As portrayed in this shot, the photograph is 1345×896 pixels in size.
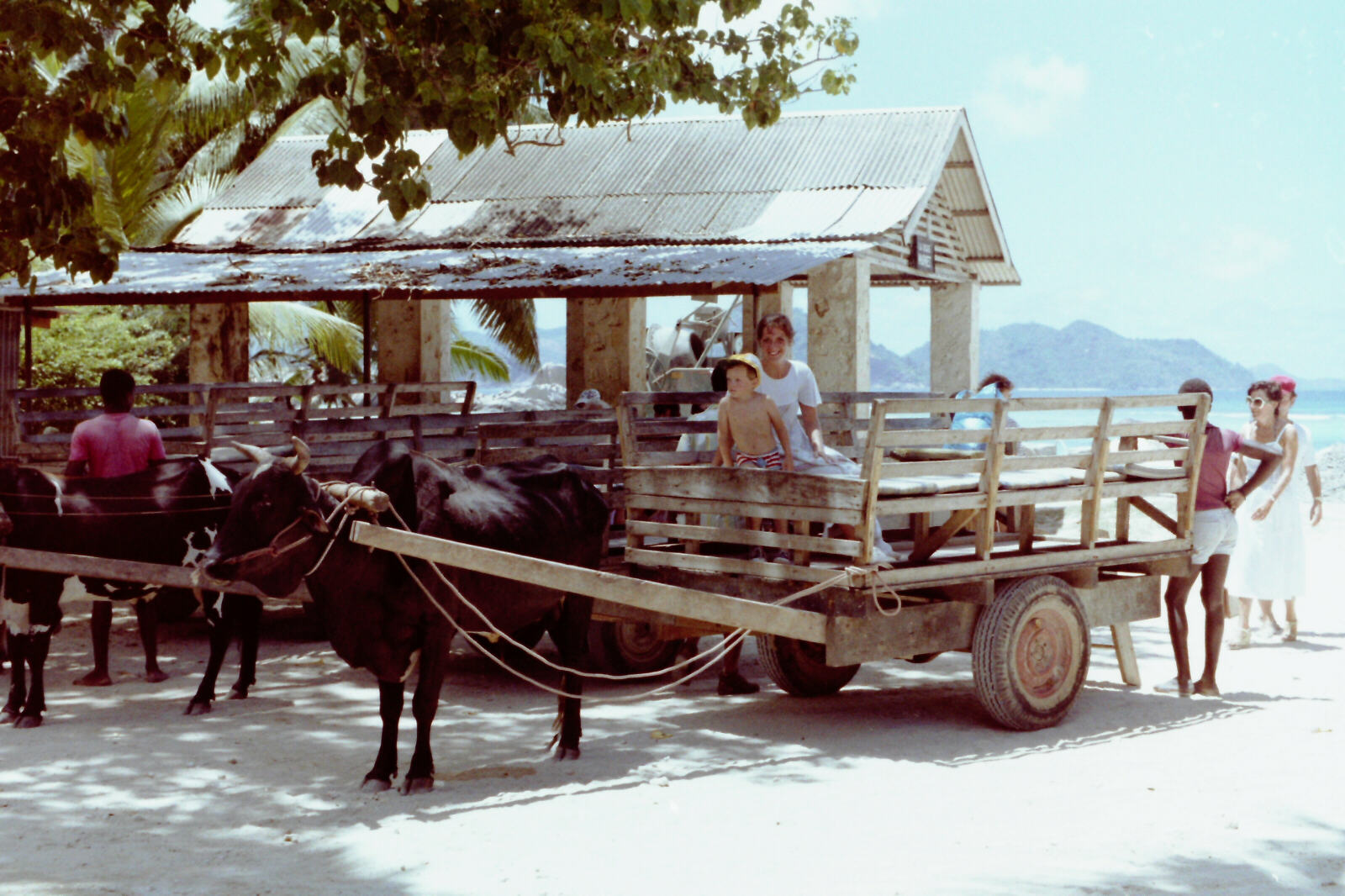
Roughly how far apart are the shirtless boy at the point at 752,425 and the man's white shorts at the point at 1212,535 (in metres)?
2.70

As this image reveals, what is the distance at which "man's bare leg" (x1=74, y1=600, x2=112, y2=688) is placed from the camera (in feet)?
29.6

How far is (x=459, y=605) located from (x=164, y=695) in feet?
10.4

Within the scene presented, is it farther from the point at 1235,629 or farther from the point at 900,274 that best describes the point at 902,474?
the point at 900,274

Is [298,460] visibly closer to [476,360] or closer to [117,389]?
[117,389]

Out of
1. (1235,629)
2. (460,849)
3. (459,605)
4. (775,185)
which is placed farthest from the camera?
(775,185)

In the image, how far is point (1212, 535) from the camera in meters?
8.36

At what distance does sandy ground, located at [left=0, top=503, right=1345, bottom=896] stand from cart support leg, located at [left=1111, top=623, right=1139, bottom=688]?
19 centimetres

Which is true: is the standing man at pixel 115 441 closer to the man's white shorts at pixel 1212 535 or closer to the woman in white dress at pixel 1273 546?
the man's white shorts at pixel 1212 535

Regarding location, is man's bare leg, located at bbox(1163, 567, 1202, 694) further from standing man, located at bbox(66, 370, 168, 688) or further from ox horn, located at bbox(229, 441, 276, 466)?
standing man, located at bbox(66, 370, 168, 688)

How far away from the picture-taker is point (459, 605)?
21.6 ft

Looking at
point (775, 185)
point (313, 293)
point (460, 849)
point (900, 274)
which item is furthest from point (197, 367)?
point (460, 849)

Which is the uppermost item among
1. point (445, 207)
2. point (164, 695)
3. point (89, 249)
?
point (445, 207)

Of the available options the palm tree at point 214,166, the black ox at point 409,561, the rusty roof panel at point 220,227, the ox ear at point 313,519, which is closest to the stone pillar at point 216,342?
the rusty roof panel at point 220,227

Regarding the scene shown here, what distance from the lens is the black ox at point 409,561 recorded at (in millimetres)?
6039
